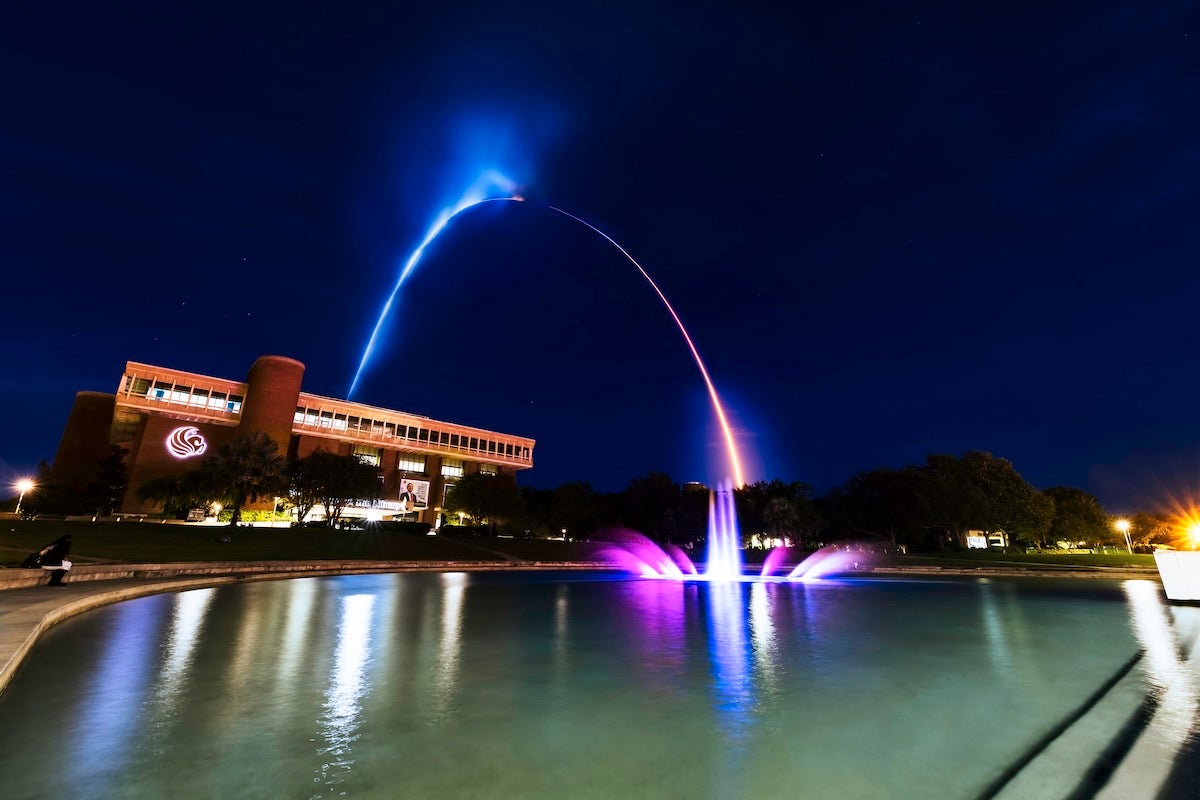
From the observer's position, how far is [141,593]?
62.1 ft

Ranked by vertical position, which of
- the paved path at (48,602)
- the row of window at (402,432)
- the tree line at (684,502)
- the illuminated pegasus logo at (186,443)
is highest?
the row of window at (402,432)

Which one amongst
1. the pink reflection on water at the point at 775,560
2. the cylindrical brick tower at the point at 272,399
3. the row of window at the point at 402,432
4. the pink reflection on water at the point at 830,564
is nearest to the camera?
the pink reflection on water at the point at 830,564

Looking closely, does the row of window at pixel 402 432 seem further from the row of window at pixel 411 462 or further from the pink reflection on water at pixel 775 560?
the pink reflection on water at pixel 775 560

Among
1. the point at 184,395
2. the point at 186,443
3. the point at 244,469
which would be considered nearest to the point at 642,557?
the point at 244,469

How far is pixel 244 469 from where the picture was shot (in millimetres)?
56562

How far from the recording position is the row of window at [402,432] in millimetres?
94188

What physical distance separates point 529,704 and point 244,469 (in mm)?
59384

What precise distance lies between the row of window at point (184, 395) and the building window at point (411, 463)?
2675 cm

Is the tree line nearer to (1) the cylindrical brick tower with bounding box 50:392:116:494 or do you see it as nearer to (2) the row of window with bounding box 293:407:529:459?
(1) the cylindrical brick tower with bounding box 50:392:116:494

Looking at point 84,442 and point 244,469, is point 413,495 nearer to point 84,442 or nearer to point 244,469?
point 244,469

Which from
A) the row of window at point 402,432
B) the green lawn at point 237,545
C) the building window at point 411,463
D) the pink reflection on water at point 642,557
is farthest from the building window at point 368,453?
the green lawn at point 237,545

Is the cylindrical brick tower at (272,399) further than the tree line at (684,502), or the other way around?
the cylindrical brick tower at (272,399)

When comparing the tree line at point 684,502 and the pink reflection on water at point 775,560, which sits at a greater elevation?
the tree line at point 684,502

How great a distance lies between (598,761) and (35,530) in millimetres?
50900
